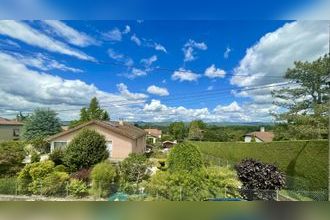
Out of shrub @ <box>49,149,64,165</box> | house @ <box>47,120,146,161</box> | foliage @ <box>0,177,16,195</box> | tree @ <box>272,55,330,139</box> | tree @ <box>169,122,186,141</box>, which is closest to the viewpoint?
foliage @ <box>0,177,16,195</box>

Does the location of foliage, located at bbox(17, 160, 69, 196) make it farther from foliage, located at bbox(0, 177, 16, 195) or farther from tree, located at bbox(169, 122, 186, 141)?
tree, located at bbox(169, 122, 186, 141)

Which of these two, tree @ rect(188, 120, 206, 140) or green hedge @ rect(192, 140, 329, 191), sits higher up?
tree @ rect(188, 120, 206, 140)

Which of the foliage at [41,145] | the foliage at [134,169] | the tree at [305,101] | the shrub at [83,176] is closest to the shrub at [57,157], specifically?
the shrub at [83,176]

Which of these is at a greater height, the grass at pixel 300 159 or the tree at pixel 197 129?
the tree at pixel 197 129

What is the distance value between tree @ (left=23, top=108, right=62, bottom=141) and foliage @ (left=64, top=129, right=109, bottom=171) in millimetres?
4591

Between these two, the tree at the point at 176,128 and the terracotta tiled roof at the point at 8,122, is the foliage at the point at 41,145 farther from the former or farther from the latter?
the tree at the point at 176,128

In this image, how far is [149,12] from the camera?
3018mm

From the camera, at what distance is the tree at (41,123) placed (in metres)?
12.7

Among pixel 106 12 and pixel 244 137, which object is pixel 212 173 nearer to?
pixel 106 12

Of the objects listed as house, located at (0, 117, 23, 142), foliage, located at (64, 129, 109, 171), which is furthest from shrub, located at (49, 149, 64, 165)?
house, located at (0, 117, 23, 142)

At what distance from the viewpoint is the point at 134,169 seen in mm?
7250

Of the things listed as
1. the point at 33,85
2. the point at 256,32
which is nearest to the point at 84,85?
the point at 33,85

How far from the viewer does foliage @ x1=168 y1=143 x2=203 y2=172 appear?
6.34 meters

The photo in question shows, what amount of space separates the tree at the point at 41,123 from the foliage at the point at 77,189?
7.15 meters
